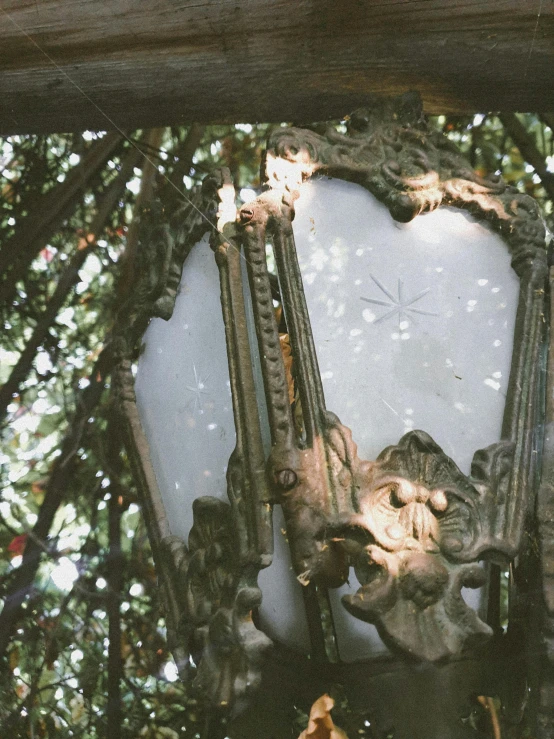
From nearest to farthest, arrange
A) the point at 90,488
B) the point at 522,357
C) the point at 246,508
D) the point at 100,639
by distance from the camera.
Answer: the point at 246,508 < the point at 522,357 < the point at 100,639 < the point at 90,488

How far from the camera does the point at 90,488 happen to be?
1870mm

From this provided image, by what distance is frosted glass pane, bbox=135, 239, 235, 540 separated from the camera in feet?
4.51

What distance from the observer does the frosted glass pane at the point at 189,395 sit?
4.51ft

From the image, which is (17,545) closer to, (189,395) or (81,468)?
(81,468)

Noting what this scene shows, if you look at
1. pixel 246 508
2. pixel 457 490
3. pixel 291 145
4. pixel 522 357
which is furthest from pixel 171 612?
pixel 291 145

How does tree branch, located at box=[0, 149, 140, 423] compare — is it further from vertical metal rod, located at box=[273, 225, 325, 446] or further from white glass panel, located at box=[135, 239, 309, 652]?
vertical metal rod, located at box=[273, 225, 325, 446]

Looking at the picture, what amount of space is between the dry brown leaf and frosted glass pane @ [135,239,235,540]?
326mm

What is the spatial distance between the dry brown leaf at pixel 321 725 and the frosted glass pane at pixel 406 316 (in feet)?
1.21

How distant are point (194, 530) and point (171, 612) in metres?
0.15

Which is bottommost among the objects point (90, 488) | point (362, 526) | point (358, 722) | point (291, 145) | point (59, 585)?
point (358, 722)

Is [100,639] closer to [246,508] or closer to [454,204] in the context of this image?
[246,508]

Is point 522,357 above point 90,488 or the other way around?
the other way around

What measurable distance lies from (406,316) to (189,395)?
0.37 m

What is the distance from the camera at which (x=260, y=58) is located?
1610mm
